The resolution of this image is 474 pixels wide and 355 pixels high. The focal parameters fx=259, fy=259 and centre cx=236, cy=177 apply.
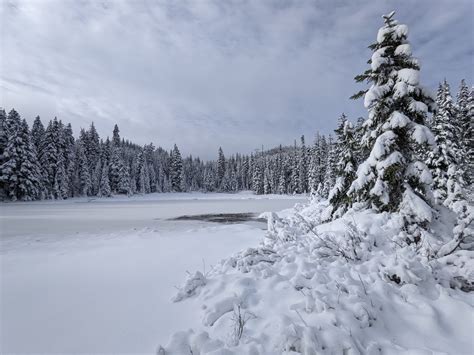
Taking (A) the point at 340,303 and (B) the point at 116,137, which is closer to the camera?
(A) the point at 340,303

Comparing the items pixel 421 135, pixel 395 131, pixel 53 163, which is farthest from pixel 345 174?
pixel 53 163

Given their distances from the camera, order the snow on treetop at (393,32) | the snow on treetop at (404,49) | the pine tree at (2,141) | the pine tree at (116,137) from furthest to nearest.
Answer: the pine tree at (116,137) < the pine tree at (2,141) < the snow on treetop at (393,32) < the snow on treetop at (404,49)

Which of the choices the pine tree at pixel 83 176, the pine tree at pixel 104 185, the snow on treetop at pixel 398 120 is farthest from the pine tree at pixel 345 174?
the pine tree at pixel 83 176

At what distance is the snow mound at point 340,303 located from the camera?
3.30 metres

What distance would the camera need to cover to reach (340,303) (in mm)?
3947

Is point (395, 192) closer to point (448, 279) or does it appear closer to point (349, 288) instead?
point (448, 279)

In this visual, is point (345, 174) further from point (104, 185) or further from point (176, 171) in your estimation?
point (176, 171)

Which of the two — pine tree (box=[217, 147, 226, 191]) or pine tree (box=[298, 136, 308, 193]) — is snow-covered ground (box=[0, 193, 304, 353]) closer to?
pine tree (box=[298, 136, 308, 193])

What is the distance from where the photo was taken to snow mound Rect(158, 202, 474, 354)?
130 inches

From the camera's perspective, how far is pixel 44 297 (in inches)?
201

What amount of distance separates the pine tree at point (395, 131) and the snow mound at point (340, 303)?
5.97 ft

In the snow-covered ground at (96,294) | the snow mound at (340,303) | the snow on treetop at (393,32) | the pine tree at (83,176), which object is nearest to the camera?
the snow mound at (340,303)

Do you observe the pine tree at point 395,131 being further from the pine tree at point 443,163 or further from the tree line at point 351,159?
the pine tree at point 443,163

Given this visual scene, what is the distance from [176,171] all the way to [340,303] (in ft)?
275
